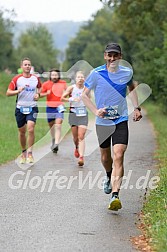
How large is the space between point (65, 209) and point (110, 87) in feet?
5.71

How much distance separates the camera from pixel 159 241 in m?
7.10

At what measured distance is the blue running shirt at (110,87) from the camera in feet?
32.0

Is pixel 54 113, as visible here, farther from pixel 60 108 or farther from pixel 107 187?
pixel 107 187

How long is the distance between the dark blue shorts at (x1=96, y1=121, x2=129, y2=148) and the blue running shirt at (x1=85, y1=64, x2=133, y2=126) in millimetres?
60

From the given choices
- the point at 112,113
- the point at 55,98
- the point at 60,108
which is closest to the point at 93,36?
the point at 55,98

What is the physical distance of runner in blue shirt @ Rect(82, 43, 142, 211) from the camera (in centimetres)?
969

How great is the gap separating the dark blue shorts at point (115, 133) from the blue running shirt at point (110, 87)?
0.20ft

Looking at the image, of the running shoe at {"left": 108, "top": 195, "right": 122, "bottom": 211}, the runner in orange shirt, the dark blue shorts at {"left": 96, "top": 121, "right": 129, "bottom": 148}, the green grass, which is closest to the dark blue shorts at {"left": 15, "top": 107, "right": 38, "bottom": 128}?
the runner in orange shirt

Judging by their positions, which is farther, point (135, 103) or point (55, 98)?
point (55, 98)

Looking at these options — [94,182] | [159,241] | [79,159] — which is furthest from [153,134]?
[159,241]

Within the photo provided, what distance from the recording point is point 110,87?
9.77 metres

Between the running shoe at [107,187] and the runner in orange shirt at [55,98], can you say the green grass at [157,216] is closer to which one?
the running shoe at [107,187]

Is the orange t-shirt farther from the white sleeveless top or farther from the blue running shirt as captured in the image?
the blue running shirt

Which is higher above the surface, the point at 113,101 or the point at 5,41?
the point at 113,101
